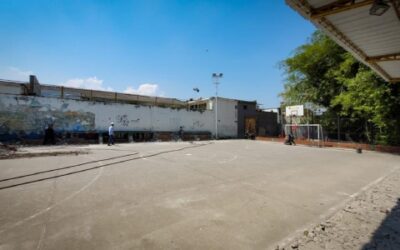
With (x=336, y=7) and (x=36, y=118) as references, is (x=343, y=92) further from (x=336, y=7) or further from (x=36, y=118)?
(x=36, y=118)

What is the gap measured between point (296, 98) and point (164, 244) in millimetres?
26319

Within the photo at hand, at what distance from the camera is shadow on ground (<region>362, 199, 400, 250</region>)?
3.52 m

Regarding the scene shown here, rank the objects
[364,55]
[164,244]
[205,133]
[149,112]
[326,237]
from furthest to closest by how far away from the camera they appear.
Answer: [205,133] < [149,112] < [364,55] < [326,237] < [164,244]

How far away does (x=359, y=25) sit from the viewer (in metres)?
5.75

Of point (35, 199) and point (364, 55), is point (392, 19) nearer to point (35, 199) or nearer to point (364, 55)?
point (364, 55)

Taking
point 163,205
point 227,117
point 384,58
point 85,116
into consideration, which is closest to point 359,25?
point 384,58

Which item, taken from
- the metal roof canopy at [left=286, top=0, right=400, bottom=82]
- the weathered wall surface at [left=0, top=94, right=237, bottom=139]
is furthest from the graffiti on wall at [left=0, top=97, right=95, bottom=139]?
the metal roof canopy at [left=286, top=0, right=400, bottom=82]

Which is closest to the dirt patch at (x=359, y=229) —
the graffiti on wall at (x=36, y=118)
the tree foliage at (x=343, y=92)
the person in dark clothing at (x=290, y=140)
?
the tree foliage at (x=343, y=92)

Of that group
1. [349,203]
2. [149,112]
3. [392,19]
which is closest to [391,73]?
[392,19]

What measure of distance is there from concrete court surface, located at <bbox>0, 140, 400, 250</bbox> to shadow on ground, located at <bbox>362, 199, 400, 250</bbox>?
0.94 meters

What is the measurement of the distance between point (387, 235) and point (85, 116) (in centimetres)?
2307

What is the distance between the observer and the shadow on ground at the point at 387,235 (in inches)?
139

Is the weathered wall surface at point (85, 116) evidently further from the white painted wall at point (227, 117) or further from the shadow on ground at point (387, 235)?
the shadow on ground at point (387, 235)

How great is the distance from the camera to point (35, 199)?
18.0 feet
